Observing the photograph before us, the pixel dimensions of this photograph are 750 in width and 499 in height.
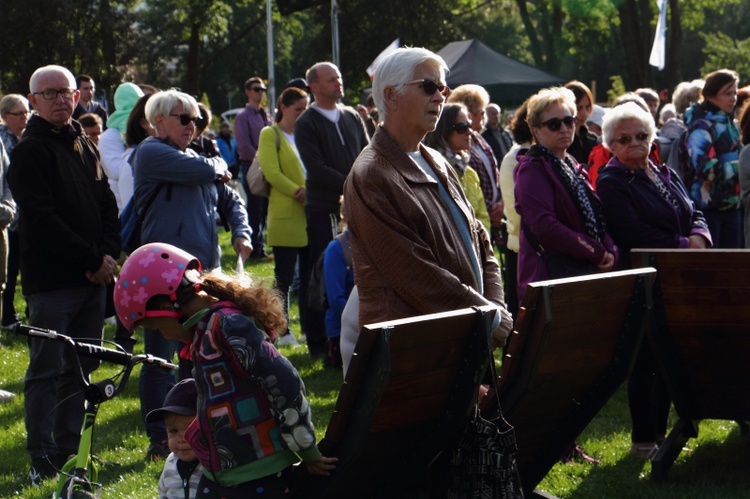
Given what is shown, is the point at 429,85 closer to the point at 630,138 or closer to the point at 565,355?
the point at 565,355

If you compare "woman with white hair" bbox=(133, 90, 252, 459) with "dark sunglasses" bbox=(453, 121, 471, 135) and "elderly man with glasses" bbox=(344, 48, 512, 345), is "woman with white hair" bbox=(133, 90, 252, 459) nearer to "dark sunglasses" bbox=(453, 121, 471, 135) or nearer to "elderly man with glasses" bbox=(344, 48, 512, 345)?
"dark sunglasses" bbox=(453, 121, 471, 135)

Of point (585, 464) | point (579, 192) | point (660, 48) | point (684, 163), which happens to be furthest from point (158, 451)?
point (660, 48)

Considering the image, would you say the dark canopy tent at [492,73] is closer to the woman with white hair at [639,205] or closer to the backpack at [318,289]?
the backpack at [318,289]

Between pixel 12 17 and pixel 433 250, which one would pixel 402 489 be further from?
pixel 12 17

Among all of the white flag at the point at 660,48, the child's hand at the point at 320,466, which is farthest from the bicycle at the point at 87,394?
the white flag at the point at 660,48

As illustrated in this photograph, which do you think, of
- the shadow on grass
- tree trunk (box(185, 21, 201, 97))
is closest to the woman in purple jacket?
the shadow on grass

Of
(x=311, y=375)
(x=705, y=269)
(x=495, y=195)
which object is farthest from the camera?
(x=495, y=195)

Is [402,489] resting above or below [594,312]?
below

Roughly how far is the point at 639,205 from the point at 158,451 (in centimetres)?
309

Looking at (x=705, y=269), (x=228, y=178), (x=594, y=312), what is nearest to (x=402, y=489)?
(x=594, y=312)

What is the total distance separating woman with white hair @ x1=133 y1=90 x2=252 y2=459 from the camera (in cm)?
638

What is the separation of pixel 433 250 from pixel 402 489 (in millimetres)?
915

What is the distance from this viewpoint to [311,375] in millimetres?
8719

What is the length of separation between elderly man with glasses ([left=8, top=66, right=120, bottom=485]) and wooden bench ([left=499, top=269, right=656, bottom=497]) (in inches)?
98.4
